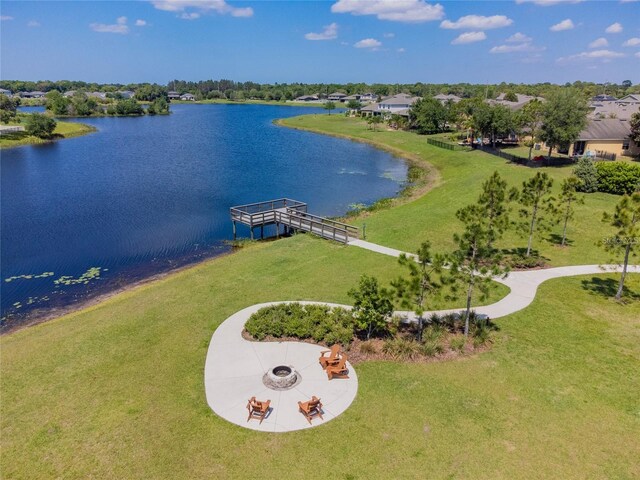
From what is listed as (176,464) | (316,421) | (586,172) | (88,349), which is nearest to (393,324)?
(316,421)

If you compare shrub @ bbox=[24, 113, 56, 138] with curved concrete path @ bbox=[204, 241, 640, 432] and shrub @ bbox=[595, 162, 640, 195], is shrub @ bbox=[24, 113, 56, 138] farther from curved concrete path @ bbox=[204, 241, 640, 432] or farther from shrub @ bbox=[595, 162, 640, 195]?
shrub @ bbox=[595, 162, 640, 195]

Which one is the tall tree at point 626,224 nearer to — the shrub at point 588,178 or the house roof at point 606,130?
the shrub at point 588,178

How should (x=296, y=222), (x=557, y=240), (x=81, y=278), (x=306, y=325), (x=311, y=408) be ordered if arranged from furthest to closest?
(x=296, y=222) → (x=557, y=240) → (x=81, y=278) → (x=306, y=325) → (x=311, y=408)

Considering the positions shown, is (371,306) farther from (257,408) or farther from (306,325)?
(257,408)

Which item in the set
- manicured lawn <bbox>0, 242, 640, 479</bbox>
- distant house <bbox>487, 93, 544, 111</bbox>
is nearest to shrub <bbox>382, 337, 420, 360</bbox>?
manicured lawn <bbox>0, 242, 640, 479</bbox>

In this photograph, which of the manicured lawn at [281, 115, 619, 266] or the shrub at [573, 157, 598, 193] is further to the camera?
the shrub at [573, 157, 598, 193]

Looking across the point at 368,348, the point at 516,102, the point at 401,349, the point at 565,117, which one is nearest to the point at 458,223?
the point at 401,349

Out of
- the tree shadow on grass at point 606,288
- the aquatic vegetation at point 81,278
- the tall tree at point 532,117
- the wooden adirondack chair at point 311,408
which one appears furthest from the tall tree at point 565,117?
the aquatic vegetation at point 81,278
